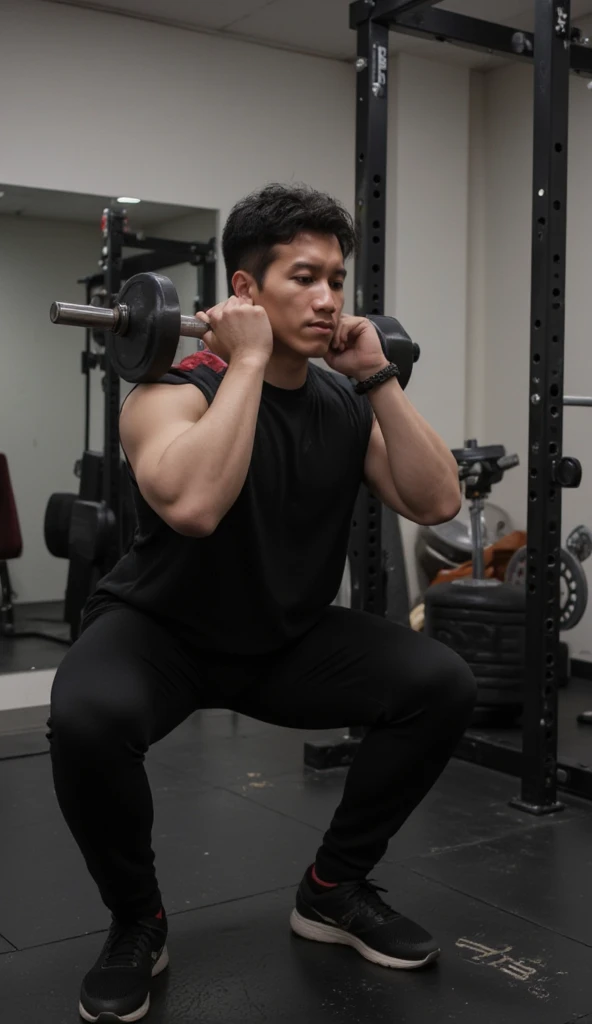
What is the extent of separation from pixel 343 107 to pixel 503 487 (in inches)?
73.4

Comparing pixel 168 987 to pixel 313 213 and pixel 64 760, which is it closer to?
pixel 64 760

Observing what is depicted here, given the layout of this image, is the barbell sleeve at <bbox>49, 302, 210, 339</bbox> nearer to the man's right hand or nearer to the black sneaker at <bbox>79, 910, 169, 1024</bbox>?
the man's right hand

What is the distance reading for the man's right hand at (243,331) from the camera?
183 centimetres

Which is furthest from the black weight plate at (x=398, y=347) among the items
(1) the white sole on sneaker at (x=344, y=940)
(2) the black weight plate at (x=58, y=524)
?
(2) the black weight plate at (x=58, y=524)

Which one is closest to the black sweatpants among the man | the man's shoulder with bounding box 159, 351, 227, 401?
the man

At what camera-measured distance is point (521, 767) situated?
3.00 meters

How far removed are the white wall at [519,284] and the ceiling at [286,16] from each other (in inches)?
18.1

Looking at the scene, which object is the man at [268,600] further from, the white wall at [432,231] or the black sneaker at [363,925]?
the white wall at [432,231]

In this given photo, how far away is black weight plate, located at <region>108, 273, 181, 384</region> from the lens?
1.79m

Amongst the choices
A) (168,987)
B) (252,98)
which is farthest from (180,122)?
(168,987)

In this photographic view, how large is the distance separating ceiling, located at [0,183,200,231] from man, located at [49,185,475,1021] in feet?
8.00

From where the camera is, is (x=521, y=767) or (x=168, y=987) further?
(x=521, y=767)

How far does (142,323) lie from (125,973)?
3.40ft

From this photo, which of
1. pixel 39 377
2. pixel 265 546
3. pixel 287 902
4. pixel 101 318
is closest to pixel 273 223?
pixel 101 318
